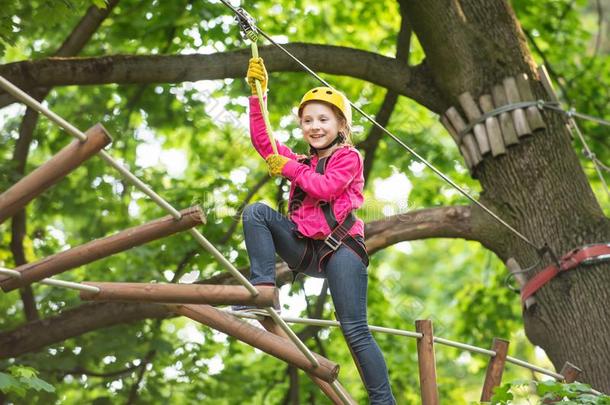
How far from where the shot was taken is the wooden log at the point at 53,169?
335 cm

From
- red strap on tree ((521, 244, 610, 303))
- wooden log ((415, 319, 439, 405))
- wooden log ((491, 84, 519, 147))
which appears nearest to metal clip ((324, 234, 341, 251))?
wooden log ((415, 319, 439, 405))

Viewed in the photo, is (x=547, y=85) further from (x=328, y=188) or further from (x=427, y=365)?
(x=328, y=188)

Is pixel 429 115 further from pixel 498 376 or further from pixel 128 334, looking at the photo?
pixel 498 376

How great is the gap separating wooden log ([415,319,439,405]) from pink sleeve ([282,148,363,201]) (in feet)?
3.69

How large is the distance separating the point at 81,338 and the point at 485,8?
11.5 ft

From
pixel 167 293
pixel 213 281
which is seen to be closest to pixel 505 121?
pixel 213 281

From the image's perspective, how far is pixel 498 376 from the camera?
561 cm

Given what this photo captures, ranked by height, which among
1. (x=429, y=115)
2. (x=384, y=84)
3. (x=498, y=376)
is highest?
(x=429, y=115)

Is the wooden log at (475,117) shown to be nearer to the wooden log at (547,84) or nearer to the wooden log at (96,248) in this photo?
the wooden log at (547,84)

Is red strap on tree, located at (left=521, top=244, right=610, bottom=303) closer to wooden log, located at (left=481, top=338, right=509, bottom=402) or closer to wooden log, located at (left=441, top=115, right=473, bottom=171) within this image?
wooden log, located at (left=481, top=338, right=509, bottom=402)

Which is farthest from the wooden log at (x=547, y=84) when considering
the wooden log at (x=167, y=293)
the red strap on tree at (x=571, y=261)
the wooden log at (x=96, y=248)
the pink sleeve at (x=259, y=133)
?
the wooden log at (x=96, y=248)

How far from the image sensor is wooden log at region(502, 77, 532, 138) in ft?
20.1

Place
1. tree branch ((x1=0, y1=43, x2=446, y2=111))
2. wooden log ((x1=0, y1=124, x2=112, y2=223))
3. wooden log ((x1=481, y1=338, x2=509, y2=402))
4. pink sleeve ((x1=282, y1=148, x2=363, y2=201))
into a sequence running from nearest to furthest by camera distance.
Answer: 1. wooden log ((x1=0, y1=124, x2=112, y2=223))
2. pink sleeve ((x1=282, y1=148, x2=363, y2=201))
3. wooden log ((x1=481, y1=338, x2=509, y2=402))
4. tree branch ((x1=0, y1=43, x2=446, y2=111))

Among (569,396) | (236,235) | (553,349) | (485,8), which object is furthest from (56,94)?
(569,396)
